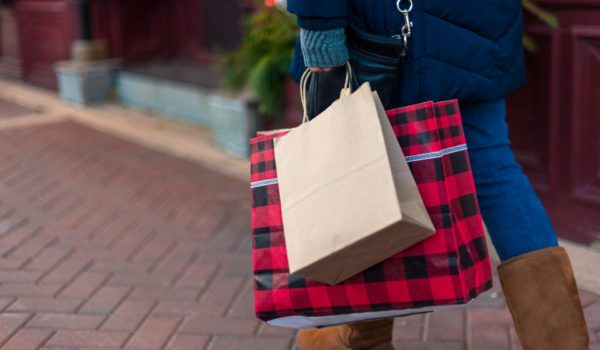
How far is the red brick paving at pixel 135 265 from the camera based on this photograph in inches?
116

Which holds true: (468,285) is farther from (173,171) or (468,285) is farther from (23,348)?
(173,171)

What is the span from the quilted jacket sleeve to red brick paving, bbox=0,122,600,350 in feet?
4.03

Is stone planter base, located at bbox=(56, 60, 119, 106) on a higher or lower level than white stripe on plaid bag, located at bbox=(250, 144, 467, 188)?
lower

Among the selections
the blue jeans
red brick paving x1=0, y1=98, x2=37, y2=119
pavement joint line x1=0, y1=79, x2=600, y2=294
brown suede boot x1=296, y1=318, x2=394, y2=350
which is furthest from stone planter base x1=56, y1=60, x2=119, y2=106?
the blue jeans

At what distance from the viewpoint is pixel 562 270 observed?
2135 mm

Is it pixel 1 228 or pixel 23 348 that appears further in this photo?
pixel 1 228

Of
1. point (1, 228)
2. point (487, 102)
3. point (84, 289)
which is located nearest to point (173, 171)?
point (1, 228)

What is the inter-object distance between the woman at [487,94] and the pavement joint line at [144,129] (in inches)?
50.1

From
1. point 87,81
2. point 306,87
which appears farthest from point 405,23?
point 87,81

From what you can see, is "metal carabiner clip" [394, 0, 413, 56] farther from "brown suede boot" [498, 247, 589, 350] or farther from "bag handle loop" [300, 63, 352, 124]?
"brown suede boot" [498, 247, 589, 350]

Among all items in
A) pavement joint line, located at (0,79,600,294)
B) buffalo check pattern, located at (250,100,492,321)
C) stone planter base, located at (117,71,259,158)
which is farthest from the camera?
stone planter base, located at (117,71,259,158)

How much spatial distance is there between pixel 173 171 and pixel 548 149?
2.29 m

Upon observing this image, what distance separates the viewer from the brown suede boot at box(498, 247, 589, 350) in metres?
2.13

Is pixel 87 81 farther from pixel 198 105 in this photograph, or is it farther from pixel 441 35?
pixel 441 35
